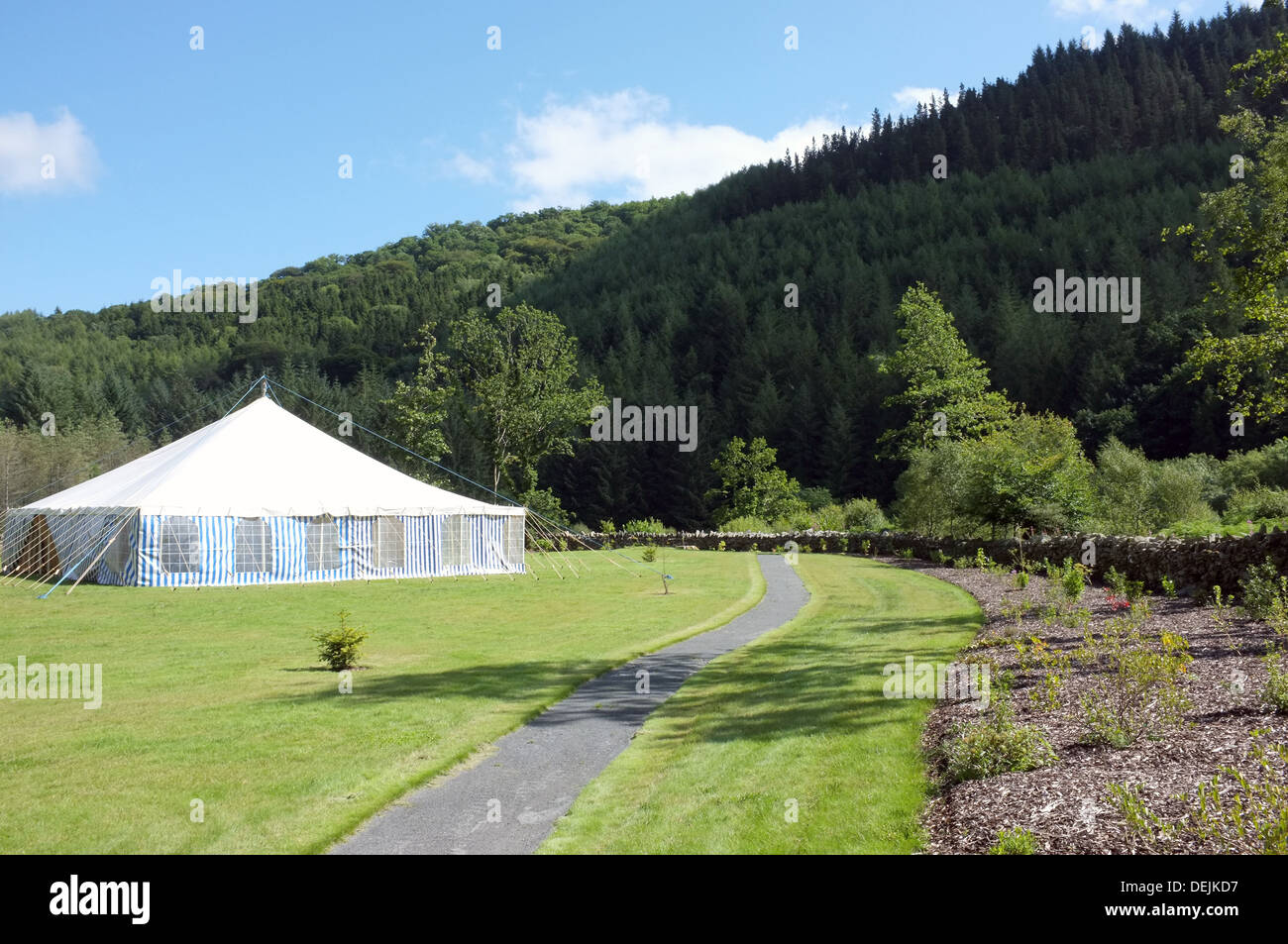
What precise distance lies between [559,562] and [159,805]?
27.4 metres

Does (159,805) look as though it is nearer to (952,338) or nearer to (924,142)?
(952,338)

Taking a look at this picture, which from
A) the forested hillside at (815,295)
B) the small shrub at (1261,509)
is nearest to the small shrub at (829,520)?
the forested hillside at (815,295)

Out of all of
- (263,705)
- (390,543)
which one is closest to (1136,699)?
(263,705)

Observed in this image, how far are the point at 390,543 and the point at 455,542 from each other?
2130mm

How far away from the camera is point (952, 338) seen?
42406 mm

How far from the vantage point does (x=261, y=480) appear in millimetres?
26594

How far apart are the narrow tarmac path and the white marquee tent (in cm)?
1665

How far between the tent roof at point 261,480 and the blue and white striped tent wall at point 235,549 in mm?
356

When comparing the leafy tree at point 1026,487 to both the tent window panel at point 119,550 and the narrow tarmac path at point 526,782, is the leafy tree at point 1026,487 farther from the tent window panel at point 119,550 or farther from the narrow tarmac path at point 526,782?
the tent window panel at point 119,550

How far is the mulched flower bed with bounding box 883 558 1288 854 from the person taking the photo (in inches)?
186

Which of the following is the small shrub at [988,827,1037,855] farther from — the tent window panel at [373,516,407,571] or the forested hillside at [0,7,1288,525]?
the forested hillside at [0,7,1288,525]

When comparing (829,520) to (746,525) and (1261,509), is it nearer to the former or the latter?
(746,525)
